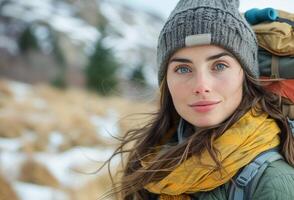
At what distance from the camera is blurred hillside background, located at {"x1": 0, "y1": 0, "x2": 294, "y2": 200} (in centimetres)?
568

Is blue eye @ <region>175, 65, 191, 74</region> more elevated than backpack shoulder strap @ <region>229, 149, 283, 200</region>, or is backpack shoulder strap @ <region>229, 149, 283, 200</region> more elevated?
blue eye @ <region>175, 65, 191, 74</region>

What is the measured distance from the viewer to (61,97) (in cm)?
1341

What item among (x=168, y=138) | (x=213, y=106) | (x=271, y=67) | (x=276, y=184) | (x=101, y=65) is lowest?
(x=276, y=184)

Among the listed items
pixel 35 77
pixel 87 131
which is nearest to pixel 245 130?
pixel 87 131

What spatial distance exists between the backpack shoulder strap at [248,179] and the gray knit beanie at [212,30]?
34cm

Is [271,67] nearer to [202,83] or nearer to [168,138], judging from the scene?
[202,83]

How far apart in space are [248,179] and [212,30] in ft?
1.61

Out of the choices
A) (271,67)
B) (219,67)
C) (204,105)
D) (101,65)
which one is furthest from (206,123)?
(101,65)

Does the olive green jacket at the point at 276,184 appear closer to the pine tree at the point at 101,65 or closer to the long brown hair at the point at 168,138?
the long brown hair at the point at 168,138

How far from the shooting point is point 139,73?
1791cm

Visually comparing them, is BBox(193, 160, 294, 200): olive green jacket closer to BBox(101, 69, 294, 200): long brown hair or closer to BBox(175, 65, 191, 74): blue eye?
BBox(101, 69, 294, 200): long brown hair

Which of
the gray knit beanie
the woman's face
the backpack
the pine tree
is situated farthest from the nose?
the pine tree

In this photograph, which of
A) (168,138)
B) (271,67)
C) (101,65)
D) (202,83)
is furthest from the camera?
(101,65)

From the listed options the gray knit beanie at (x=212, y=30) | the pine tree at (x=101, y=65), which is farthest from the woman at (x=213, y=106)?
the pine tree at (x=101, y=65)
